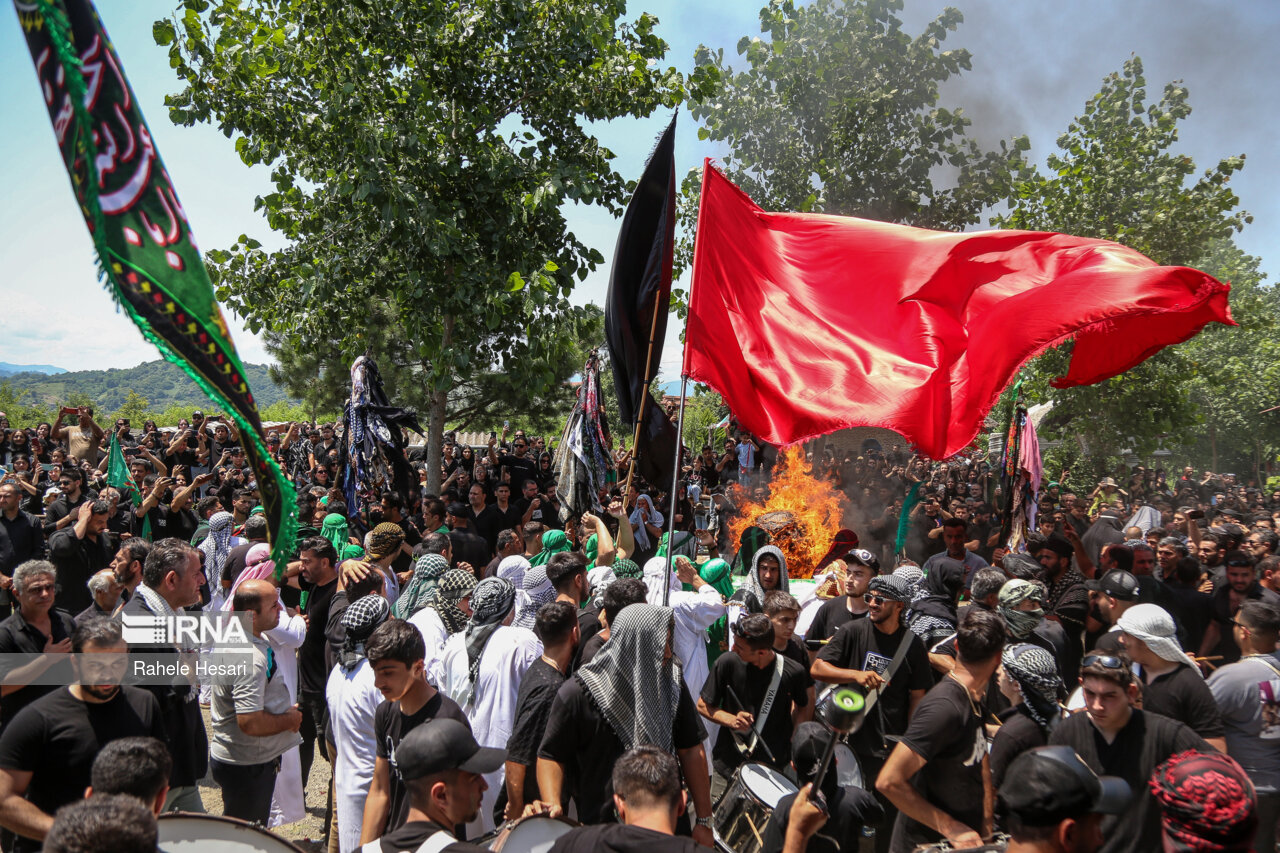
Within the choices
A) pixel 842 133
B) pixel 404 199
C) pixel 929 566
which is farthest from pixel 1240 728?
pixel 842 133

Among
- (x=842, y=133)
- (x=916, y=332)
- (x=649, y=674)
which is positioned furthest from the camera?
(x=842, y=133)

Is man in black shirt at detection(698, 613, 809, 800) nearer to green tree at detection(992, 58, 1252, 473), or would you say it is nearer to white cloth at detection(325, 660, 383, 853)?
white cloth at detection(325, 660, 383, 853)

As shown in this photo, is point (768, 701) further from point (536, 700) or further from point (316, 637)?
point (316, 637)

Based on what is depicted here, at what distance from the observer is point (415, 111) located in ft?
35.0

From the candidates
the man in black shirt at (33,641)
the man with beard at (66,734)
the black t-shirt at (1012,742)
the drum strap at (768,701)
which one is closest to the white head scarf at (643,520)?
the drum strap at (768,701)

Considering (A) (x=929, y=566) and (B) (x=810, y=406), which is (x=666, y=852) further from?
(A) (x=929, y=566)

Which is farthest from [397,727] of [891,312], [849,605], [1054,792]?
[891,312]

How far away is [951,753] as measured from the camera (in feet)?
12.6

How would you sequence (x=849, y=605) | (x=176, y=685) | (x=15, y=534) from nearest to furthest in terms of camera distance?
(x=176, y=685) < (x=849, y=605) < (x=15, y=534)

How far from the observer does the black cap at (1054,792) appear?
2.71 metres

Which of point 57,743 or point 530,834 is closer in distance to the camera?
point 530,834

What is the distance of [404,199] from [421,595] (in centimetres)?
596

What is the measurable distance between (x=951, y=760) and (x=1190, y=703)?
144 cm

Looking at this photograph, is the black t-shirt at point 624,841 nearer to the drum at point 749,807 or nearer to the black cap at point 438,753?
the black cap at point 438,753
